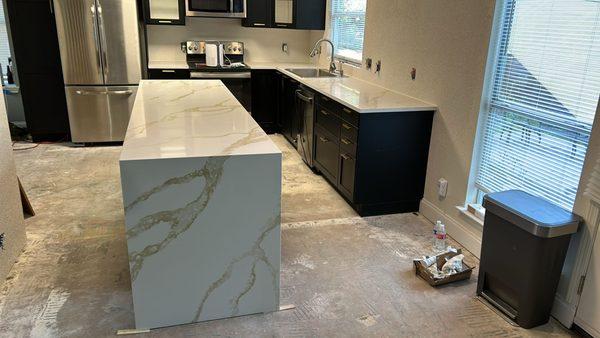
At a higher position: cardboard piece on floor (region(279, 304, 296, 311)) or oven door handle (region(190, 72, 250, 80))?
oven door handle (region(190, 72, 250, 80))

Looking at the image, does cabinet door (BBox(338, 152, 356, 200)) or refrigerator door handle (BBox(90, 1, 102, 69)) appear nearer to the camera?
cabinet door (BBox(338, 152, 356, 200))

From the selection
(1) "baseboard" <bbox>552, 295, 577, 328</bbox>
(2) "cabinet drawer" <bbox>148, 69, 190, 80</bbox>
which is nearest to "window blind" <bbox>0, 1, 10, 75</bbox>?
(2) "cabinet drawer" <bbox>148, 69, 190, 80</bbox>

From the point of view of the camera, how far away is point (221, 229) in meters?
2.22

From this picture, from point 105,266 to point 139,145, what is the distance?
104cm

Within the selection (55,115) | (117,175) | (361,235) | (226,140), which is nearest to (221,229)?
(226,140)

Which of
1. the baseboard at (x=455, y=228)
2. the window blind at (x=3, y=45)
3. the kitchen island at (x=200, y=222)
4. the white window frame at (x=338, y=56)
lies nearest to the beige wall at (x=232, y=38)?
the white window frame at (x=338, y=56)

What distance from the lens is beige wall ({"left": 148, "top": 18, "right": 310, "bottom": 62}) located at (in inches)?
230

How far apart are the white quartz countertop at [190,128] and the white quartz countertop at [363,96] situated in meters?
0.92

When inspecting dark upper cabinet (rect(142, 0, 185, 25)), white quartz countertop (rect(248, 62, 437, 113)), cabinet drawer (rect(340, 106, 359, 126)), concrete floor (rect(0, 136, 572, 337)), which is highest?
dark upper cabinet (rect(142, 0, 185, 25))

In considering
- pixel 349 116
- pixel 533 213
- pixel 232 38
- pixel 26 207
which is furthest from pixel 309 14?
pixel 533 213

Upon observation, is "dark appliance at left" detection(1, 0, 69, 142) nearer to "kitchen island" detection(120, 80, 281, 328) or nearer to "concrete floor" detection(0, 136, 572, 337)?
"concrete floor" detection(0, 136, 572, 337)

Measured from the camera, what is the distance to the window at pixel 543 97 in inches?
90.4

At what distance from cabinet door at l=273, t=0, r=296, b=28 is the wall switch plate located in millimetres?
3229

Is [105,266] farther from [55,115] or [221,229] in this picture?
[55,115]
